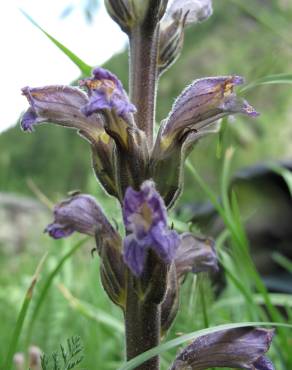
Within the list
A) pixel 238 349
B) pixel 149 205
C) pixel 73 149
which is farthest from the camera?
pixel 73 149

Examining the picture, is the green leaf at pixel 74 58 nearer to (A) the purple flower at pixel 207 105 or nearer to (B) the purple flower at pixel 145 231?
(A) the purple flower at pixel 207 105

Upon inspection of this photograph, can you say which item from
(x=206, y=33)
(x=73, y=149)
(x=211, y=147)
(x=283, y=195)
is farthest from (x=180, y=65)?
(x=283, y=195)

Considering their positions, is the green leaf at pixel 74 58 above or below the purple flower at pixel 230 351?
above

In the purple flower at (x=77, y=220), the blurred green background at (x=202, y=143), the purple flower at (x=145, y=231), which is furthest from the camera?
the blurred green background at (x=202, y=143)

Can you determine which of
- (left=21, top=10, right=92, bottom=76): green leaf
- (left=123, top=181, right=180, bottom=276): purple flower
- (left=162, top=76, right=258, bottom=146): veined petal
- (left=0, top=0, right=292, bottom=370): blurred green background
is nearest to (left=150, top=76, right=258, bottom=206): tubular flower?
(left=162, top=76, right=258, bottom=146): veined petal

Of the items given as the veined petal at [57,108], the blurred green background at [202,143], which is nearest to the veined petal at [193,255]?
the veined petal at [57,108]

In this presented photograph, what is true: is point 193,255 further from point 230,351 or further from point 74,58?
point 74,58

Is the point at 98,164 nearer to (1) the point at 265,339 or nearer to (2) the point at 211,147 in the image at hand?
(1) the point at 265,339

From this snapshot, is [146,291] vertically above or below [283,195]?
below
